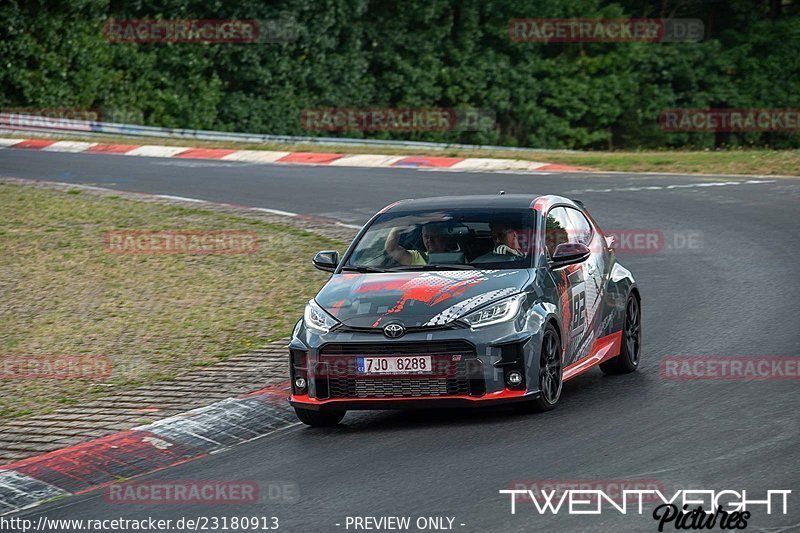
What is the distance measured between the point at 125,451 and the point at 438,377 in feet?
6.96

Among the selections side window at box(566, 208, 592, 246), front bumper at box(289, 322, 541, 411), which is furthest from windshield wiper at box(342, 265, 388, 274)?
side window at box(566, 208, 592, 246)

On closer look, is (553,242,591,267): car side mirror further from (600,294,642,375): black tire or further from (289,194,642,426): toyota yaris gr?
(600,294,642,375): black tire

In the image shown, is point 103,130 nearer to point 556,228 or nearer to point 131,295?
point 131,295

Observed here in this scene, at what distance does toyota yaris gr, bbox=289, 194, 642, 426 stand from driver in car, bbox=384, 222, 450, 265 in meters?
0.01

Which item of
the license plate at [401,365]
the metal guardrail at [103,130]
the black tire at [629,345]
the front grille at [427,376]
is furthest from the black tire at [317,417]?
the metal guardrail at [103,130]

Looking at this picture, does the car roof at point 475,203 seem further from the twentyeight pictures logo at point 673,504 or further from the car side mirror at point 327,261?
the twentyeight pictures logo at point 673,504

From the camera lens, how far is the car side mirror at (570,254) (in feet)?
33.7

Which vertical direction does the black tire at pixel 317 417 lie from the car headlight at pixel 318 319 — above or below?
below

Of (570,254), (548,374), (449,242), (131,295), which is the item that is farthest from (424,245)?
Result: (131,295)

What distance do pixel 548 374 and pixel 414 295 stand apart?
1.09 m

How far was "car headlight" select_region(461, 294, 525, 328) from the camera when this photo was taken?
9.37 meters

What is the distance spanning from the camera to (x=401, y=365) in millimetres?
9258

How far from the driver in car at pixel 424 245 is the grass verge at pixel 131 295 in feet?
8.16

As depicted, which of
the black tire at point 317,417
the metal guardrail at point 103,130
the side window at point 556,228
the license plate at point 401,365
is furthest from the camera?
the metal guardrail at point 103,130
